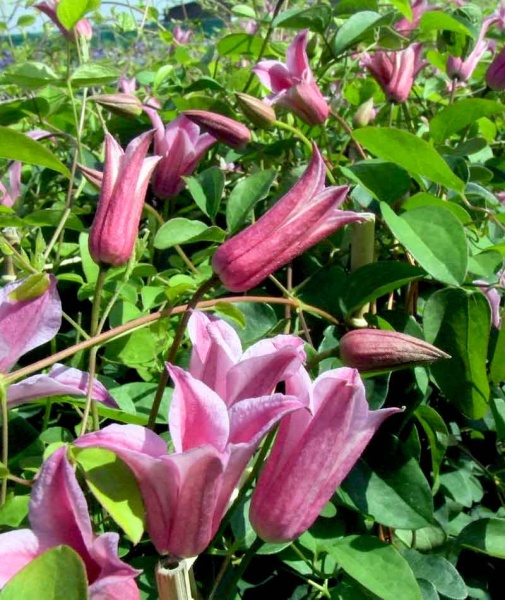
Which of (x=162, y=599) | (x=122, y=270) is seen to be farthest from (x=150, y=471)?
(x=122, y=270)

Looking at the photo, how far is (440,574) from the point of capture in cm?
50

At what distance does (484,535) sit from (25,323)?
1.15 ft

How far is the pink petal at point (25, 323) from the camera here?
0.38 meters

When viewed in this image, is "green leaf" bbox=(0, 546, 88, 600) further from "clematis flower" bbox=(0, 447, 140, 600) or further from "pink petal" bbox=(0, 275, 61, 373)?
"pink petal" bbox=(0, 275, 61, 373)

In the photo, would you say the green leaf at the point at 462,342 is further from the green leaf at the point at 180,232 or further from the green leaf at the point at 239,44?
the green leaf at the point at 239,44

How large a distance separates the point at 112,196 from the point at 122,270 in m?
0.17

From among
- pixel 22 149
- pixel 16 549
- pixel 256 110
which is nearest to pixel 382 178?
pixel 256 110

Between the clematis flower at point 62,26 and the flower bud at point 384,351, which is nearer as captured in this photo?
the flower bud at point 384,351

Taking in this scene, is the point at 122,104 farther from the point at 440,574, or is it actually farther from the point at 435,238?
the point at 440,574

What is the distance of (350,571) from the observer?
419 millimetres

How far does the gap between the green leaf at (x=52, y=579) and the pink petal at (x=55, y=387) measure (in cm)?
11

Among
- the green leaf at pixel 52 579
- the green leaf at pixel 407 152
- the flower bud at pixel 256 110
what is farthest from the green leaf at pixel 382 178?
the green leaf at pixel 52 579

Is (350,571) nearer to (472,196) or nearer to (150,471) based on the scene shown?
(150,471)

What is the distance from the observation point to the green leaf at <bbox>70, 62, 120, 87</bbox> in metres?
0.63
